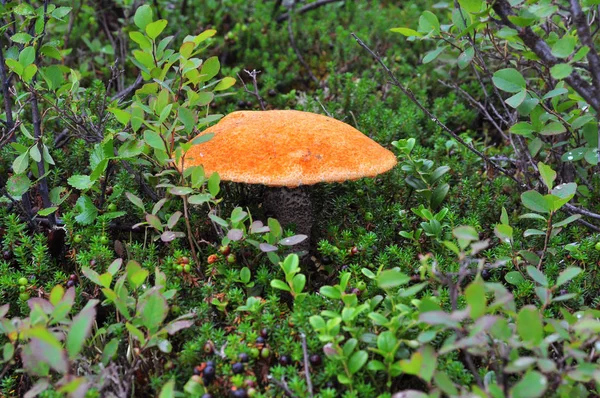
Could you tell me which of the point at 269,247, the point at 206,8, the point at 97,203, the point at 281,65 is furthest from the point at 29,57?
the point at 206,8

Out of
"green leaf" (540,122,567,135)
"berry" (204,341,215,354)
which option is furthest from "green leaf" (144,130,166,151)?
"green leaf" (540,122,567,135)

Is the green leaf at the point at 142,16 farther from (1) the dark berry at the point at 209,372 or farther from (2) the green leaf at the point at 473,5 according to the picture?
(1) the dark berry at the point at 209,372

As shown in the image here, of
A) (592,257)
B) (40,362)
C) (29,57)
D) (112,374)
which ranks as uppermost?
(29,57)

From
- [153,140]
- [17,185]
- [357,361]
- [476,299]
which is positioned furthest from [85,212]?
[476,299]

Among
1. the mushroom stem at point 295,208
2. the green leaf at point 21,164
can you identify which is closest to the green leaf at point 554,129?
the mushroom stem at point 295,208

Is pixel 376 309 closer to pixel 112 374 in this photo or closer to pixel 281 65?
pixel 112 374

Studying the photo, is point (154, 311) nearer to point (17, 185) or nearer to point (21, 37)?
point (17, 185)
